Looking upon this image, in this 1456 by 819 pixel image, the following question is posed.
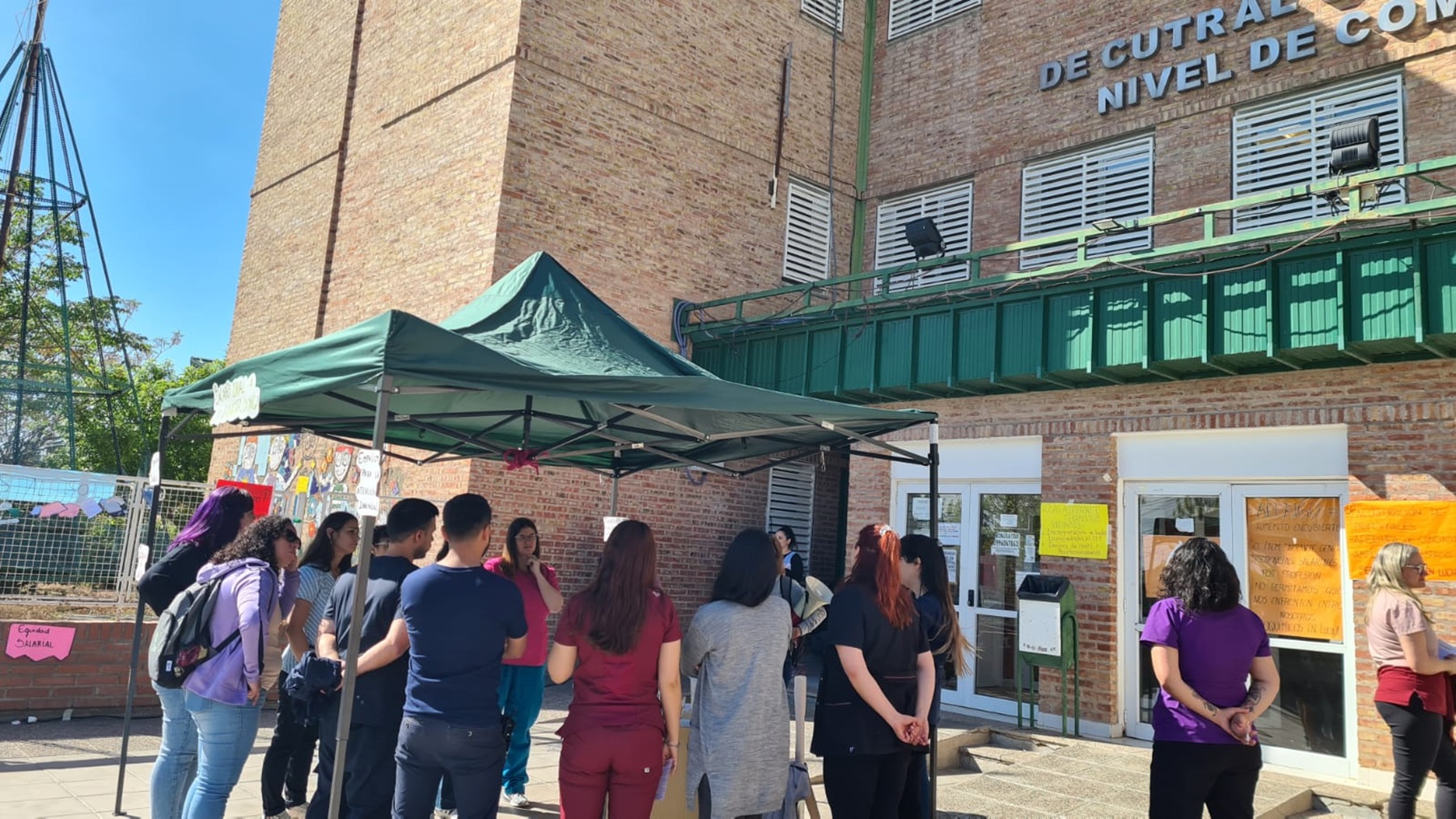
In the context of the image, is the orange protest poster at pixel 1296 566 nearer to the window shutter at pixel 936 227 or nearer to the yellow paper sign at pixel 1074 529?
the yellow paper sign at pixel 1074 529

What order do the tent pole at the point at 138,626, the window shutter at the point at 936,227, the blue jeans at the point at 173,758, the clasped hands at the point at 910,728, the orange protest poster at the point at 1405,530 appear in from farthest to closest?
the window shutter at the point at 936,227 < the orange protest poster at the point at 1405,530 < the tent pole at the point at 138,626 < the blue jeans at the point at 173,758 < the clasped hands at the point at 910,728

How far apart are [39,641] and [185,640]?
5.00 meters

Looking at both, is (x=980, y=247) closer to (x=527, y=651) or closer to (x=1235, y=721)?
(x=527, y=651)

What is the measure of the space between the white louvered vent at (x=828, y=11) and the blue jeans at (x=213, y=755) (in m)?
13.6

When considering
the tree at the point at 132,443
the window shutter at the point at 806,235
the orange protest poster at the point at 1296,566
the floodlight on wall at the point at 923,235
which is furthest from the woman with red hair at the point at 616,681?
the tree at the point at 132,443

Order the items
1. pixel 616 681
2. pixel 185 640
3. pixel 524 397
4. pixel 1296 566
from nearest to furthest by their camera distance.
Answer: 1. pixel 616 681
2. pixel 185 640
3. pixel 524 397
4. pixel 1296 566

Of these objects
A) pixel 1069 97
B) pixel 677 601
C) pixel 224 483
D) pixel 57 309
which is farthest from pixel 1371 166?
pixel 57 309

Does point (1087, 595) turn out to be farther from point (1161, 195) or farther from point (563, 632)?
point (563, 632)

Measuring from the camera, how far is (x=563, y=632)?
150 inches

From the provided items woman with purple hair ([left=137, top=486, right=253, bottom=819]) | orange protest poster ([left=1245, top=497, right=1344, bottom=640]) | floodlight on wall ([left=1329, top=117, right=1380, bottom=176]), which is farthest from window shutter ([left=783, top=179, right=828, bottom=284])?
woman with purple hair ([left=137, top=486, right=253, bottom=819])

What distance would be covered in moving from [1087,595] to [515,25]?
372 inches

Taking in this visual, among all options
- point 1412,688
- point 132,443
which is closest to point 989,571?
point 1412,688

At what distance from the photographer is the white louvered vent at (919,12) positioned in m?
14.1

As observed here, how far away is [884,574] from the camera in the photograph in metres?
4.24
